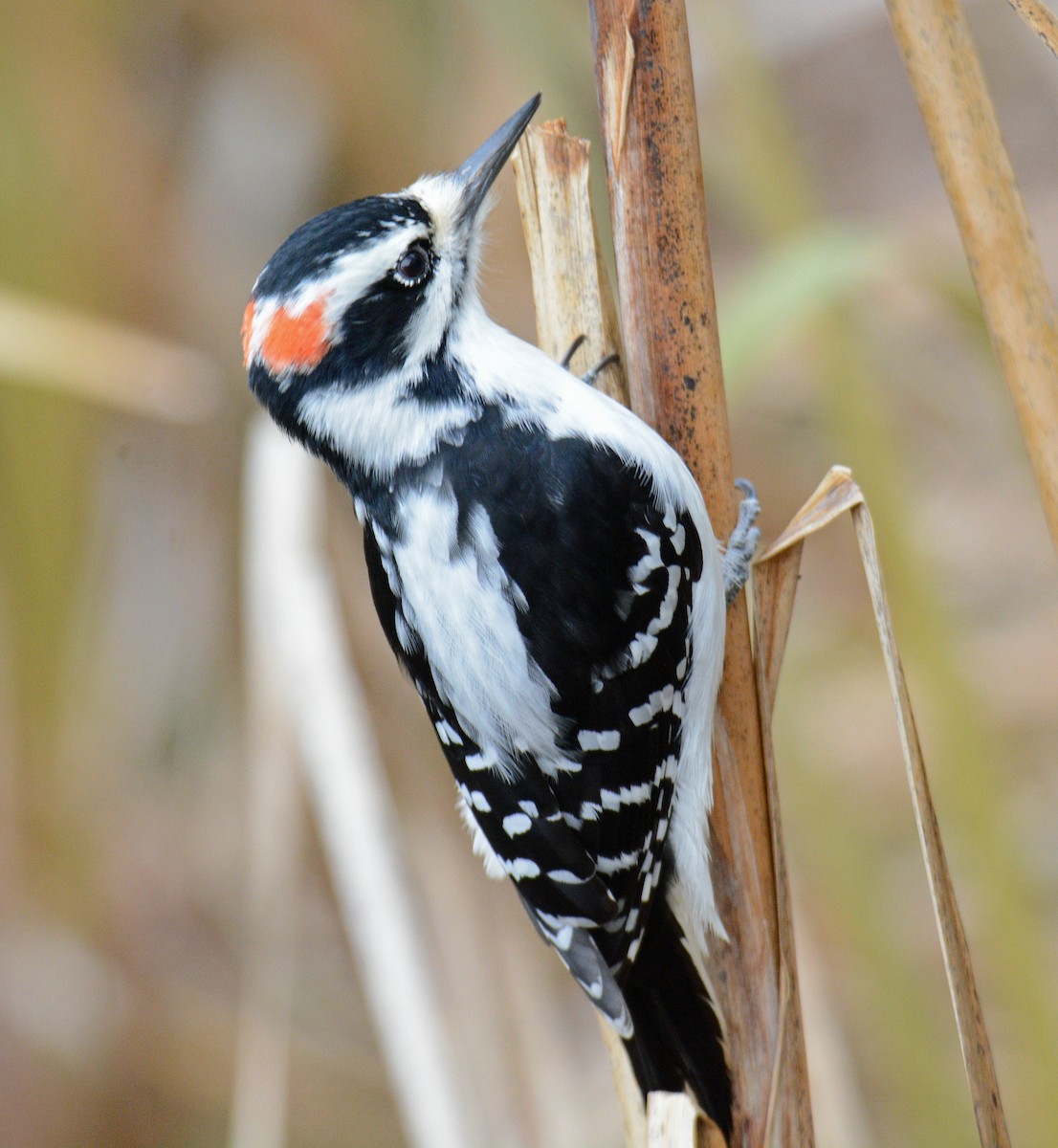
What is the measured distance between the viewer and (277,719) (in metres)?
2.13

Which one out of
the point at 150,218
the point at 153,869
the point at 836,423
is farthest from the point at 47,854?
the point at 836,423

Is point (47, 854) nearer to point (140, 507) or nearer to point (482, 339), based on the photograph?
point (140, 507)

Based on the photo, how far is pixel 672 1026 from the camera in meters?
1.66

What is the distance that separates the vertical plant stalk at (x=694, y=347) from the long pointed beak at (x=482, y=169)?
1.16 ft

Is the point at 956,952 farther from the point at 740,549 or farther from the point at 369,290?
the point at 369,290

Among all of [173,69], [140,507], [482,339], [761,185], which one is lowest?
[482,339]

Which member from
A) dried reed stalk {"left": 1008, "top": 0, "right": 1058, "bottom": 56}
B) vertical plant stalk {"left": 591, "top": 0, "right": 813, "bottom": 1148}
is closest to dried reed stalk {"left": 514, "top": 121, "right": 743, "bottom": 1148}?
vertical plant stalk {"left": 591, "top": 0, "right": 813, "bottom": 1148}

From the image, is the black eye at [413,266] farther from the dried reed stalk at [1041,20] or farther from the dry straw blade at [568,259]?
the dried reed stalk at [1041,20]

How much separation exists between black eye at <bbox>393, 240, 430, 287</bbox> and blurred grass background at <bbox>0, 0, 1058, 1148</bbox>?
0.38 m

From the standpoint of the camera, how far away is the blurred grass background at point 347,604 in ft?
5.91

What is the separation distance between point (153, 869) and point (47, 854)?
0.55 m

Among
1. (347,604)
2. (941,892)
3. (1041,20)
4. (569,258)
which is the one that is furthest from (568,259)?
(347,604)

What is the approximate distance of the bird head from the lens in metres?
1.66

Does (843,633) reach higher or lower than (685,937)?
higher
